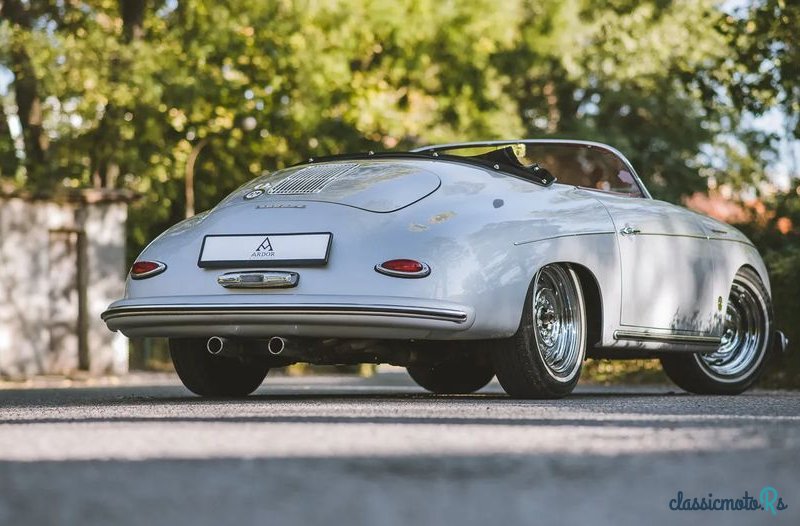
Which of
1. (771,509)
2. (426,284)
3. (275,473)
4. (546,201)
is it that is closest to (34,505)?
(275,473)

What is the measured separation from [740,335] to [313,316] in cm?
352

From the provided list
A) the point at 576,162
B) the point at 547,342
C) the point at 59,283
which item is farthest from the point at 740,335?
the point at 59,283

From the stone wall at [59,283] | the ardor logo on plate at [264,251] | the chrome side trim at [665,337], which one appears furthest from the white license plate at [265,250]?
the stone wall at [59,283]

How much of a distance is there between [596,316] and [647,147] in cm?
2725

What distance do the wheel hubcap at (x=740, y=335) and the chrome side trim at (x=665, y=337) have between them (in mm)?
327

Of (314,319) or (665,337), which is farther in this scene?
(665,337)

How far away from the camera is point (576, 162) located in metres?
9.14

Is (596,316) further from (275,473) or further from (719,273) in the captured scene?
(275,473)

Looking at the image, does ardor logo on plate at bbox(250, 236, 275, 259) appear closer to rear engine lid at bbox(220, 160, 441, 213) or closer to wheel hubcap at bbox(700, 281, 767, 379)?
rear engine lid at bbox(220, 160, 441, 213)

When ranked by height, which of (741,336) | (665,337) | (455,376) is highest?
(665,337)

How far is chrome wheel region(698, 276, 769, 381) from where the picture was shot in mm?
9516

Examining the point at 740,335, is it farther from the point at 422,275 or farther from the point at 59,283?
the point at 59,283

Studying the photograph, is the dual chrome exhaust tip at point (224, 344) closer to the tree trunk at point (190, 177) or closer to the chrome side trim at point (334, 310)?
the chrome side trim at point (334, 310)

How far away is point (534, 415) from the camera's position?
6.32m
